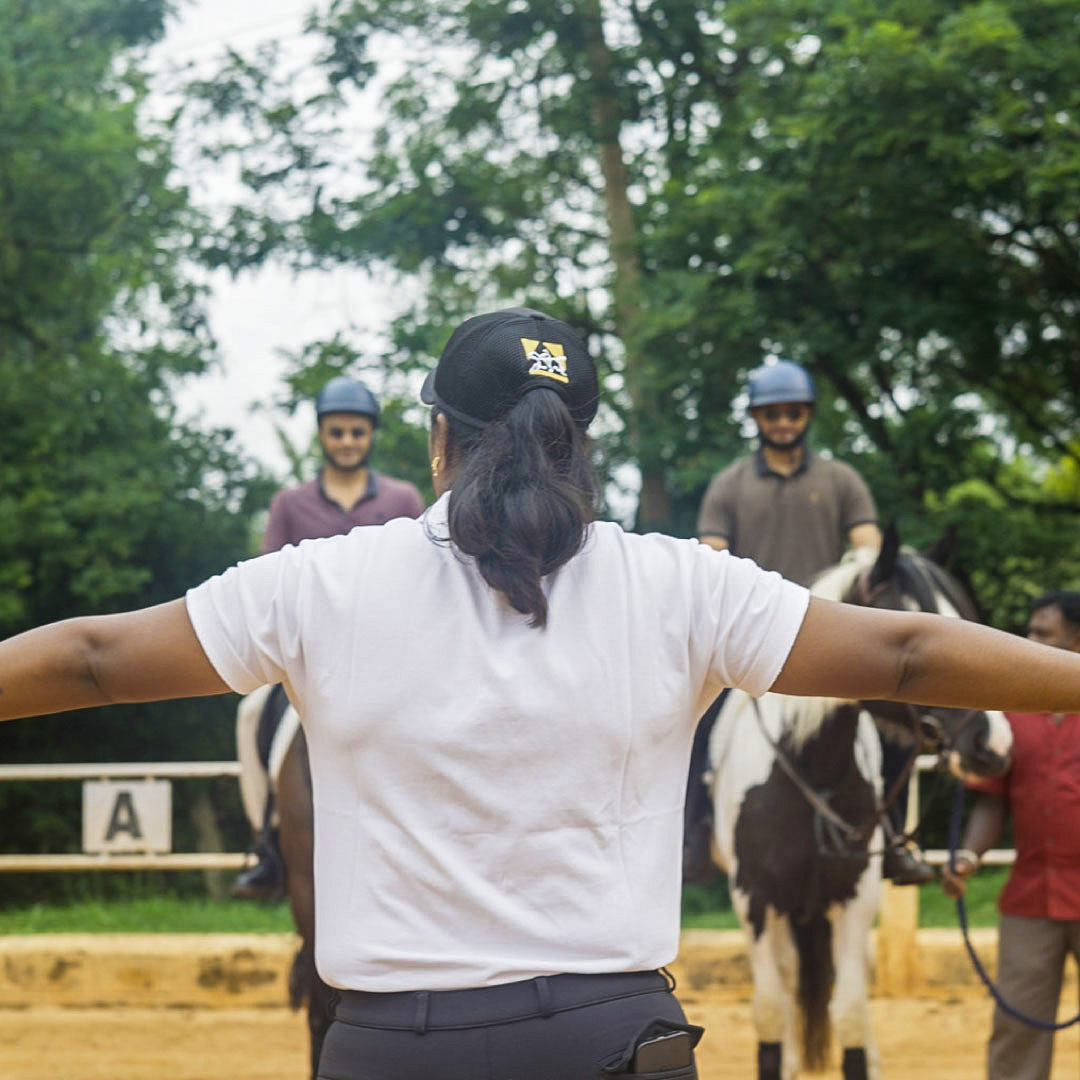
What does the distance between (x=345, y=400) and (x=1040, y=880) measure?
3177 mm

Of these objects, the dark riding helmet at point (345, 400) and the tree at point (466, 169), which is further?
the tree at point (466, 169)

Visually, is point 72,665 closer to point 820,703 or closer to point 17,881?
point 820,703

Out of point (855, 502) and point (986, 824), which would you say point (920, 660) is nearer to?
point (986, 824)

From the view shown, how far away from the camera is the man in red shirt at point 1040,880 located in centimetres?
476

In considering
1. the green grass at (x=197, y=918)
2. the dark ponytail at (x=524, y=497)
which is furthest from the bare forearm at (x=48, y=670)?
the green grass at (x=197, y=918)

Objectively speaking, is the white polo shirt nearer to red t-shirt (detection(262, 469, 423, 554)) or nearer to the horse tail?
the horse tail

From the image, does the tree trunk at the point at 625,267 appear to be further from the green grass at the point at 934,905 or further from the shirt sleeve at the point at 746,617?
the shirt sleeve at the point at 746,617

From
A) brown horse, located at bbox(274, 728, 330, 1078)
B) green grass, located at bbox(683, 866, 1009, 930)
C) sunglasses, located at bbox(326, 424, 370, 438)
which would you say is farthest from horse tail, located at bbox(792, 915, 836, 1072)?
green grass, located at bbox(683, 866, 1009, 930)

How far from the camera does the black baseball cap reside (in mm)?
Result: 1748

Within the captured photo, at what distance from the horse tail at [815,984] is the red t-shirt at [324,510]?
217cm

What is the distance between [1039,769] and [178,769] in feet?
14.9

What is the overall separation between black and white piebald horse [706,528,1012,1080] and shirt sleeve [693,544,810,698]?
11.0 ft

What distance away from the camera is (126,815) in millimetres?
8180

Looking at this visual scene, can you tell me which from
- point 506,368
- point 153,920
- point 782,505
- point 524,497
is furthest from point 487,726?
point 153,920
